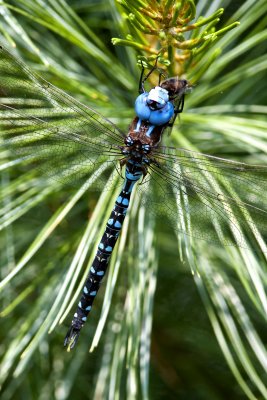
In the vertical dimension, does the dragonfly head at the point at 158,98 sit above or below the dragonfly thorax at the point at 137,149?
above

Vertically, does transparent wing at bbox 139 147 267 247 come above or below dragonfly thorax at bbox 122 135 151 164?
below

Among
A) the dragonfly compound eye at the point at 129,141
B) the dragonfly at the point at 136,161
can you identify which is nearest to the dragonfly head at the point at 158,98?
the dragonfly at the point at 136,161

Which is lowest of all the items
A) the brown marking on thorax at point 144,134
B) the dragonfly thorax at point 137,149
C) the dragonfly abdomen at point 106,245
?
the dragonfly abdomen at point 106,245

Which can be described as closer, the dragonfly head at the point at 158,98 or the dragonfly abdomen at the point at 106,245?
the dragonfly head at the point at 158,98

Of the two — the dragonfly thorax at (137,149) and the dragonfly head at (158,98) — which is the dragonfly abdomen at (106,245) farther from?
the dragonfly head at (158,98)

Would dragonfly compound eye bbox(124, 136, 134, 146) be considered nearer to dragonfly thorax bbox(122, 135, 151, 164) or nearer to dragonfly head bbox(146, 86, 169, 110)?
dragonfly thorax bbox(122, 135, 151, 164)

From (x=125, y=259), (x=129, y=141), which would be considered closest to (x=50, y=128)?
(x=129, y=141)

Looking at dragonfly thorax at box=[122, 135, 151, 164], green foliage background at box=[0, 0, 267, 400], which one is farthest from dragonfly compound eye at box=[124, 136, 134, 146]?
green foliage background at box=[0, 0, 267, 400]

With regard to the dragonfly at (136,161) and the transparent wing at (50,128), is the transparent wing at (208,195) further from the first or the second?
the transparent wing at (50,128)
